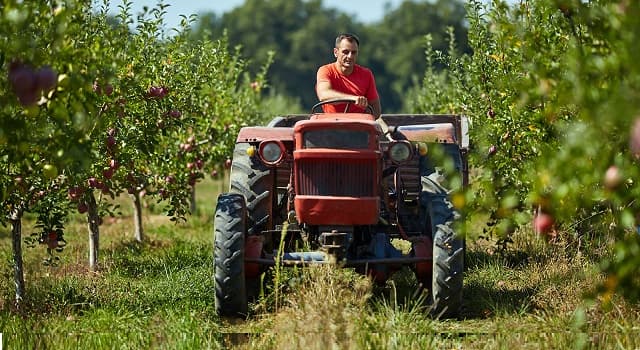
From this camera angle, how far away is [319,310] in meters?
6.00

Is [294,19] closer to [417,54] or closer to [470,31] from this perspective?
[417,54]

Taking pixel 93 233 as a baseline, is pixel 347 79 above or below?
above

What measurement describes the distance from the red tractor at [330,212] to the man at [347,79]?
1.80 feet

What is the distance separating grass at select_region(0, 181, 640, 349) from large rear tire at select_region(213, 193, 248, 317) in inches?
4.6

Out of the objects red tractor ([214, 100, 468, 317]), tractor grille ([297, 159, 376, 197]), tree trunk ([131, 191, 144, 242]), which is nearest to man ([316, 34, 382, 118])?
red tractor ([214, 100, 468, 317])

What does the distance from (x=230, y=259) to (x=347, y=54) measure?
213 cm

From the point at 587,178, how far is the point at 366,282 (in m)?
3.08

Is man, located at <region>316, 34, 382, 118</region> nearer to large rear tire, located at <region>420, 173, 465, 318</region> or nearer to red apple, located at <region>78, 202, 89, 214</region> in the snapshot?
large rear tire, located at <region>420, 173, 465, 318</region>

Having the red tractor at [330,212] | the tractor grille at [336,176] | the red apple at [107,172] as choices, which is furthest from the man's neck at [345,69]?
the red apple at [107,172]

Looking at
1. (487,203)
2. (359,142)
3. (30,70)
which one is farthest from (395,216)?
(30,70)

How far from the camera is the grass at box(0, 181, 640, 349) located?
6047mm

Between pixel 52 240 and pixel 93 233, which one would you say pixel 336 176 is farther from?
pixel 93 233

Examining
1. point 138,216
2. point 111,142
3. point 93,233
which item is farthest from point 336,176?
point 138,216

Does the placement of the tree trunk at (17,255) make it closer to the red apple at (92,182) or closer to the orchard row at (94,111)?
the orchard row at (94,111)
